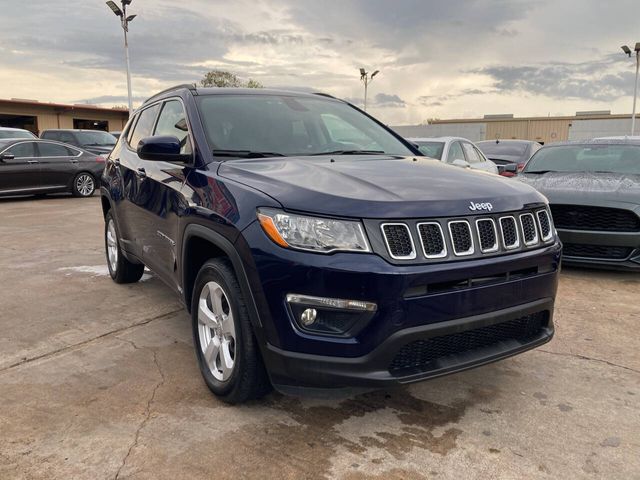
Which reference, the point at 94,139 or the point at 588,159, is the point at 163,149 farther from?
the point at 94,139

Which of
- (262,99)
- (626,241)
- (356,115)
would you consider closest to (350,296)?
(262,99)

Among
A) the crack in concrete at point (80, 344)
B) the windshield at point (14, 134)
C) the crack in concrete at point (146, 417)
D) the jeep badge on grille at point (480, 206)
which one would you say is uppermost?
the windshield at point (14, 134)

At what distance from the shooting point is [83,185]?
13594 millimetres

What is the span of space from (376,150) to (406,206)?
58.3 inches

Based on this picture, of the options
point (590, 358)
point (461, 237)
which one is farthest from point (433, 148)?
point (461, 237)

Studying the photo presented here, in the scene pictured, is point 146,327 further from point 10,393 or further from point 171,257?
point 10,393

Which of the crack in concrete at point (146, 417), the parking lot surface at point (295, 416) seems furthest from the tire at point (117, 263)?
the crack in concrete at point (146, 417)

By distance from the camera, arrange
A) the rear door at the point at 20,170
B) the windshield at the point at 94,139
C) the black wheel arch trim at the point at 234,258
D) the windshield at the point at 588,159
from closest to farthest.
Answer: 1. the black wheel arch trim at the point at 234,258
2. the windshield at the point at 588,159
3. the rear door at the point at 20,170
4. the windshield at the point at 94,139

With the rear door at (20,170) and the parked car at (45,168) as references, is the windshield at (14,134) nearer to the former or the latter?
the parked car at (45,168)

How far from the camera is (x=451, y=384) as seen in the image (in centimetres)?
325

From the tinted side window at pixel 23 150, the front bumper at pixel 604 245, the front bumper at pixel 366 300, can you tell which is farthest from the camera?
the tinted side window at pixel 23 150

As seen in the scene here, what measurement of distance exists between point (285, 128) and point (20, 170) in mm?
10735

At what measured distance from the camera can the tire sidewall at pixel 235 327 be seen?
8.88ft

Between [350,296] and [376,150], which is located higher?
[376,150]
